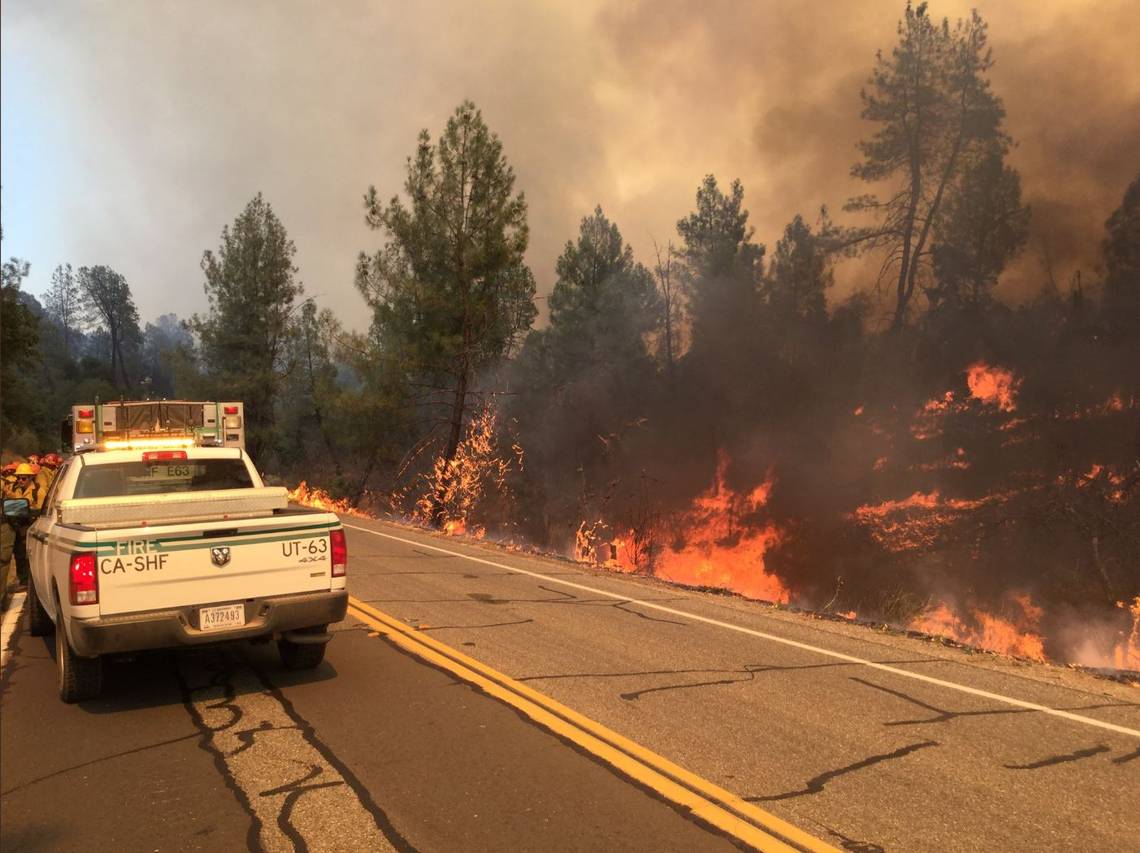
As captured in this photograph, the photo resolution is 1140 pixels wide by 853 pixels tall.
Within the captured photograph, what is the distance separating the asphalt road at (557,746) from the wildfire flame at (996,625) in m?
12.4

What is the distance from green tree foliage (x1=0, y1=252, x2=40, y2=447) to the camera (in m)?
27.9

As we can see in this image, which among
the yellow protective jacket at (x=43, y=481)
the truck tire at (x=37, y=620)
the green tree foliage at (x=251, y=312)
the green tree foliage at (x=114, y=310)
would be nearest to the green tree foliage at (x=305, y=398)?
the green tree foliage at (x=251, y=312)

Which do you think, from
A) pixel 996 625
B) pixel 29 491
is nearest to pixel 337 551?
pixel 29 491

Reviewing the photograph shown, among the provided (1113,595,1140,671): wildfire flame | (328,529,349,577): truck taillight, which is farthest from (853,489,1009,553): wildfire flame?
(328,529,349,577): truck taillight

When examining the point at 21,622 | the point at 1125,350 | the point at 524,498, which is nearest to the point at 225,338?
the point at 524,498

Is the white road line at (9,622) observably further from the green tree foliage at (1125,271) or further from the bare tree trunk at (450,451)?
the green tree foliage at (1125,271)

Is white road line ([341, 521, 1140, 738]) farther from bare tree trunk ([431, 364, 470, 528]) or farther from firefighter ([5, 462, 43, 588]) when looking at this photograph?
bare tree trunk ([431, 364, 470, 528])

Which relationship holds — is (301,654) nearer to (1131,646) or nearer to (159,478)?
(159,478)

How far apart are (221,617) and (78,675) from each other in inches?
40.9

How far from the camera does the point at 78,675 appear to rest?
4.90 meters

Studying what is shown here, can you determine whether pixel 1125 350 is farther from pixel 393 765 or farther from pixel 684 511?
pixel 393 765

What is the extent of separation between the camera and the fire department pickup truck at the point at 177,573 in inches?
178

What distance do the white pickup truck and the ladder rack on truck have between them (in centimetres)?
549

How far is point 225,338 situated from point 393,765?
33793 mm
